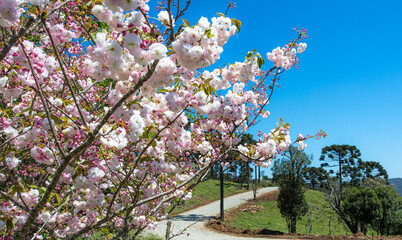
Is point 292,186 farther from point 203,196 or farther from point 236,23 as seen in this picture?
point 236,23

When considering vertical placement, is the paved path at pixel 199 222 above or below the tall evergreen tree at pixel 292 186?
below

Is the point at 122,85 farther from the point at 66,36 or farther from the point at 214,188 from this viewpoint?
the point at 214,188

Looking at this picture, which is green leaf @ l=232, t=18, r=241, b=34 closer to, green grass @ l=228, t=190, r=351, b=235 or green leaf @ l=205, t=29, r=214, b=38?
green leaf @ l=205, t=29, r=214, b=38

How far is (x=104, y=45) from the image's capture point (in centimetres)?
157

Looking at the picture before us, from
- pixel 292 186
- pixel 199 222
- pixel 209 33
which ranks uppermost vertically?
pixel 209 33

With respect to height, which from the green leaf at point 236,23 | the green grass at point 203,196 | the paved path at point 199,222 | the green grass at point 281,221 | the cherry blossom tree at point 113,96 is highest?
the green leaf at point 236,23

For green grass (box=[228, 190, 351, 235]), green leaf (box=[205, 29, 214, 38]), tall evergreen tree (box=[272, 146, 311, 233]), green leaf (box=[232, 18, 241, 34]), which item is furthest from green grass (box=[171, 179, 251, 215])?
green leaf (box=[205, 29, 214, 38])

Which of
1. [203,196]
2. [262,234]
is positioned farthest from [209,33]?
[203,196]

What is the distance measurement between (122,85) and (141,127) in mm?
383

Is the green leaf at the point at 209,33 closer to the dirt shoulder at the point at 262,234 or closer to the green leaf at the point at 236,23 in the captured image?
the green leaf at the point at 236,23

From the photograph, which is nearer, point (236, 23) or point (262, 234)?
point (236, 23)

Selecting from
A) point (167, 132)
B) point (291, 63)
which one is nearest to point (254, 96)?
point (291, 63)

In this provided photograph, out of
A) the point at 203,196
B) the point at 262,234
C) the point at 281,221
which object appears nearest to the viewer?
the point at 262,234

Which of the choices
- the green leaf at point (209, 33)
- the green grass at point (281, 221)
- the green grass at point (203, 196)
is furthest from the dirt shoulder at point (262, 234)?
the green leaf at point (209, 33)
